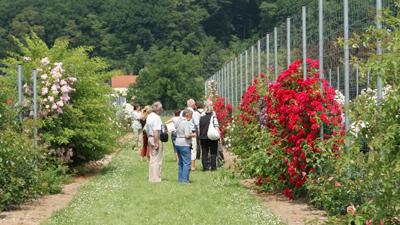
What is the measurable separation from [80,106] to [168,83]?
213 ft

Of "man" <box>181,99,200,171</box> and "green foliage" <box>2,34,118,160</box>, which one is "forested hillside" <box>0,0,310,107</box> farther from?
"green foliage" <box>2,34,118,160</box>

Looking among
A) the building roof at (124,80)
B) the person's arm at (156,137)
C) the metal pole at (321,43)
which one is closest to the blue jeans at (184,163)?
the person's arm at (156,137)

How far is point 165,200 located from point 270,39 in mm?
6607

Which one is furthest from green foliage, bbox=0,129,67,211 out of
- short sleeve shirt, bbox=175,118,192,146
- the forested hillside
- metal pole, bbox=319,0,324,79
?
the forested hillside

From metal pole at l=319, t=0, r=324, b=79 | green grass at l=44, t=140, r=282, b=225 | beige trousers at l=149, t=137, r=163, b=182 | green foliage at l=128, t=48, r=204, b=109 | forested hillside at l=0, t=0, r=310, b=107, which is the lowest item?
green grass at l=44, t=140, r=282, b=225

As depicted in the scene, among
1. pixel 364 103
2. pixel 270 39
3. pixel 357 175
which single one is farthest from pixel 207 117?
pixel 364 103

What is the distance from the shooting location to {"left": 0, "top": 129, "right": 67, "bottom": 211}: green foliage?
11242mm

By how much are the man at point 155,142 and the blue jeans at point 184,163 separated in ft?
1.45

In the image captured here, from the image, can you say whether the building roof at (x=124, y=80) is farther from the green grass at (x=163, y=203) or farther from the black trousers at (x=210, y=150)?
the green grass at (x=163, y=203)

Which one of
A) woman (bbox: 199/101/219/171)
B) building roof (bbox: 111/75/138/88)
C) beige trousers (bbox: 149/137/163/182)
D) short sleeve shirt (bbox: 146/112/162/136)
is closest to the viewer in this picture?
short sleeve shirt (bbox: 146/112/162/136)

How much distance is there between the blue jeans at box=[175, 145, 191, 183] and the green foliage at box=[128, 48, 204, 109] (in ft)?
208

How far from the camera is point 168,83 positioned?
8175 cm

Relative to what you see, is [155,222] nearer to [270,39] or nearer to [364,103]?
[364,103]

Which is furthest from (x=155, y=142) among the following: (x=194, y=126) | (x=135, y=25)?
(x=135, y=25)
